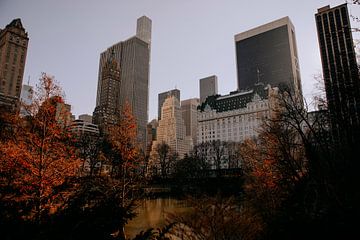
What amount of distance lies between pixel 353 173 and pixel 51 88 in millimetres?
13674

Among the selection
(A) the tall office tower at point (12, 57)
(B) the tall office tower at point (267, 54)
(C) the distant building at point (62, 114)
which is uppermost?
(B) the tall office tower at point (267, 54)

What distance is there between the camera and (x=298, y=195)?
11477 mm

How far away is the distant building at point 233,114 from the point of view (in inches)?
4309

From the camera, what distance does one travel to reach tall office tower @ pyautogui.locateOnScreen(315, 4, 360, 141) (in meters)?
10.5

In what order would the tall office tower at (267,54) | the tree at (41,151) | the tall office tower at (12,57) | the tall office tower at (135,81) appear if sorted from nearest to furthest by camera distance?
the tree at (41,151)
the tall office tower at (12,57)
the tall office tower at (267,54)
the tall office tower at (135,81)

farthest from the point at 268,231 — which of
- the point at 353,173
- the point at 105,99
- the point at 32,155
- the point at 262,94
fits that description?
the point at 105,99

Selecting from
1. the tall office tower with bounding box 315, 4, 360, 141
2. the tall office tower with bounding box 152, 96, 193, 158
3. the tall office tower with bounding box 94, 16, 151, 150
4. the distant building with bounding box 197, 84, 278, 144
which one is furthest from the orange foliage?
the tall office tower with bounding box 152, 96, 193, 158

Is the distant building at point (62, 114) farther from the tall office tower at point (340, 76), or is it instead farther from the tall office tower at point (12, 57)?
the tall office tower at point (12, 57)

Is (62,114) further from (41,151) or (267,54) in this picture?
(267,54)

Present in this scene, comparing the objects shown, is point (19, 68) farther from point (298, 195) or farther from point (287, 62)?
point (287, 62)

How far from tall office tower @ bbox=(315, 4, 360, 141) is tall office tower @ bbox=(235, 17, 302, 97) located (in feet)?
397

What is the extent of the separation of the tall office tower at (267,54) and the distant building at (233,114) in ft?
113

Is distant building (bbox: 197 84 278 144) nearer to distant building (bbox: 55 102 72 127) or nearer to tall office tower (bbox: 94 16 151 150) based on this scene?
tall office tower (bbox: 94 16 151 150)

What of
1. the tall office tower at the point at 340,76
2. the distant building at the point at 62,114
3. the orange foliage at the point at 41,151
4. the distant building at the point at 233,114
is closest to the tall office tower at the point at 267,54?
the distant building at the point at 233,114
